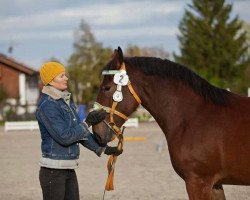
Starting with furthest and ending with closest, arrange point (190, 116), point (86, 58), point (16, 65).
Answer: point (86, 58)
point (16, 65)
point (190, 116)

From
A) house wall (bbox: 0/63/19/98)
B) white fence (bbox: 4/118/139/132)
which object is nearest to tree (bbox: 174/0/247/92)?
house wall (bbox: 0/63/19/98)

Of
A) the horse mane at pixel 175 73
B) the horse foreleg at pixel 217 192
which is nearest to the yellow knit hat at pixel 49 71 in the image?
the horse mane at pixel 175 73

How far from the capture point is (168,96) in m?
4.97

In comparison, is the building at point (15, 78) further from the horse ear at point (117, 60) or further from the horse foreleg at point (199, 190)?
the horse foreleg at point (199, 190)

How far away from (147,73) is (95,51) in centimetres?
4915

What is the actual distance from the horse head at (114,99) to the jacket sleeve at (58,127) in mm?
234

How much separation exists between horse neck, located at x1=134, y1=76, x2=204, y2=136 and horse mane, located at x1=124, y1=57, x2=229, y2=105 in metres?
0.05

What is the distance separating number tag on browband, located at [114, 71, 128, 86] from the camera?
15.8 feet

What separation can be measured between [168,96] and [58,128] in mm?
1158

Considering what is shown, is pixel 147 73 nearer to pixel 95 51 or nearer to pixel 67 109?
pixel 67 109

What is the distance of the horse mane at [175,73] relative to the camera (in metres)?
4.93

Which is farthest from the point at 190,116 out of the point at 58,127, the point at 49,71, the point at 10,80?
the point at 10,80

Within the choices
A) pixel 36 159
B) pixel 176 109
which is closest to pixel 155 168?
pixel 36 159

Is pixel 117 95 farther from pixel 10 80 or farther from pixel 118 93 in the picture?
pixel 10 80
